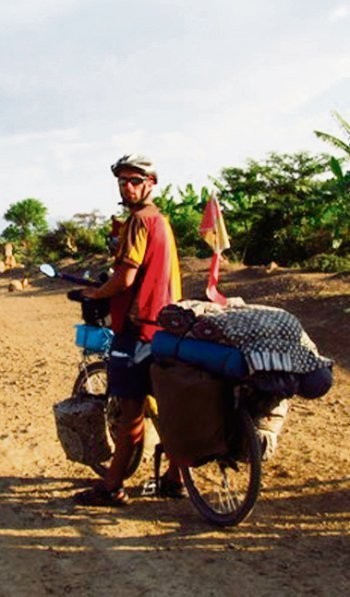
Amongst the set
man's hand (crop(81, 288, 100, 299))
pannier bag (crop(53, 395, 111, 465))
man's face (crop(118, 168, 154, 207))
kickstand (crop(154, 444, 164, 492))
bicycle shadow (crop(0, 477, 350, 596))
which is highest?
man's face (crop(118, 168, 154, 207))

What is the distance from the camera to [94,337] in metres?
5.24

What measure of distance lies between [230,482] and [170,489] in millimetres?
387

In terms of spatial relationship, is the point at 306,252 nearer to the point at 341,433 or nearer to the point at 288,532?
the point at 341,433

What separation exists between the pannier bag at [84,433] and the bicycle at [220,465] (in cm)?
7

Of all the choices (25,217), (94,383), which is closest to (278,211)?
(94,383)

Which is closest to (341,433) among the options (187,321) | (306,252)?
(187,321)

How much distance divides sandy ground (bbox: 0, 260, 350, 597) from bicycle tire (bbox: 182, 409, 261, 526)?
3.8 inches

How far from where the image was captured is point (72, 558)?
414 cm

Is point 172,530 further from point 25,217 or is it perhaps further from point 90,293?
point 25,217

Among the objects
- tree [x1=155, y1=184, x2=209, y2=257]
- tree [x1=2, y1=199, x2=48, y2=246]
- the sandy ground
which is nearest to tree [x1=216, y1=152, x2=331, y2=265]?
tree [x1=155, y1=184, x2=209, y2=257]

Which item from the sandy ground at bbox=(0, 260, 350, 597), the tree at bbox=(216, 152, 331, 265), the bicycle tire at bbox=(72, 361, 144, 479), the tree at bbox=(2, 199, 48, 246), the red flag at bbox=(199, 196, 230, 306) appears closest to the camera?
the sandy ground at bbox=(0, 260, 350, 597)

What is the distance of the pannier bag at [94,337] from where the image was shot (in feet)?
17.1

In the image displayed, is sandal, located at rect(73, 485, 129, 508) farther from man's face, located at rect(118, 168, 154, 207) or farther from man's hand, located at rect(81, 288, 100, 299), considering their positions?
man's face, located at rect(118, 168, 154, 207)

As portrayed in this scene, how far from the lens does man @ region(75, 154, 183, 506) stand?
4594 mm
